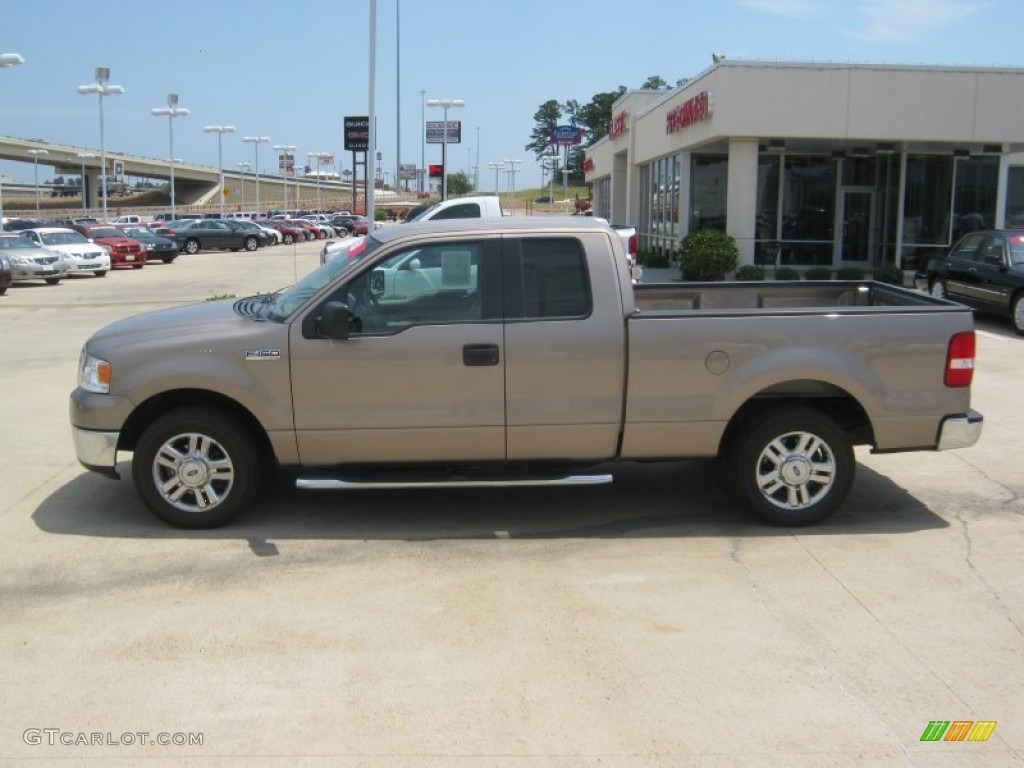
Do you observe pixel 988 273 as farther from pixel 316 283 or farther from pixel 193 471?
pixel 193 471

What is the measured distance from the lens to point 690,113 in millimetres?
26297

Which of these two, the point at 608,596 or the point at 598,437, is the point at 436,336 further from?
the point at 608,596

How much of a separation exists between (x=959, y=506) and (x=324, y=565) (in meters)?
4.36

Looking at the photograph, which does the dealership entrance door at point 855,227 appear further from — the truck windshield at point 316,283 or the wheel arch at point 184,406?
the wheel arch at point 184,406

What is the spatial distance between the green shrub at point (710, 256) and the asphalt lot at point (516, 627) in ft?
55.6

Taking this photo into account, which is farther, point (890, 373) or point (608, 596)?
point (890, 373)

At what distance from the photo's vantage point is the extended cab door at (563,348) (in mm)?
6148

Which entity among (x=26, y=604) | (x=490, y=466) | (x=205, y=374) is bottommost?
(x=26, y=604)

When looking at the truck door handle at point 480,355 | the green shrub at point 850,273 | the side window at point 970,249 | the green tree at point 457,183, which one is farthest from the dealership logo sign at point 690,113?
the green tree at point 457,183

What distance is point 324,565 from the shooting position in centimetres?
582

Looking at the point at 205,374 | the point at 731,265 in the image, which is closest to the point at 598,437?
the point at 205,374

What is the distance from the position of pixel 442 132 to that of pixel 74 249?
1853cm

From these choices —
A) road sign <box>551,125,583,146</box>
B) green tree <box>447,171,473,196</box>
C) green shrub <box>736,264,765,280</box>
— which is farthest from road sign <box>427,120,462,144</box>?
green tree <box>447,171,473,196</box>

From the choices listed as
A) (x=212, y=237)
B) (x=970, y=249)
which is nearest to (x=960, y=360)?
(x=970, y=249)
